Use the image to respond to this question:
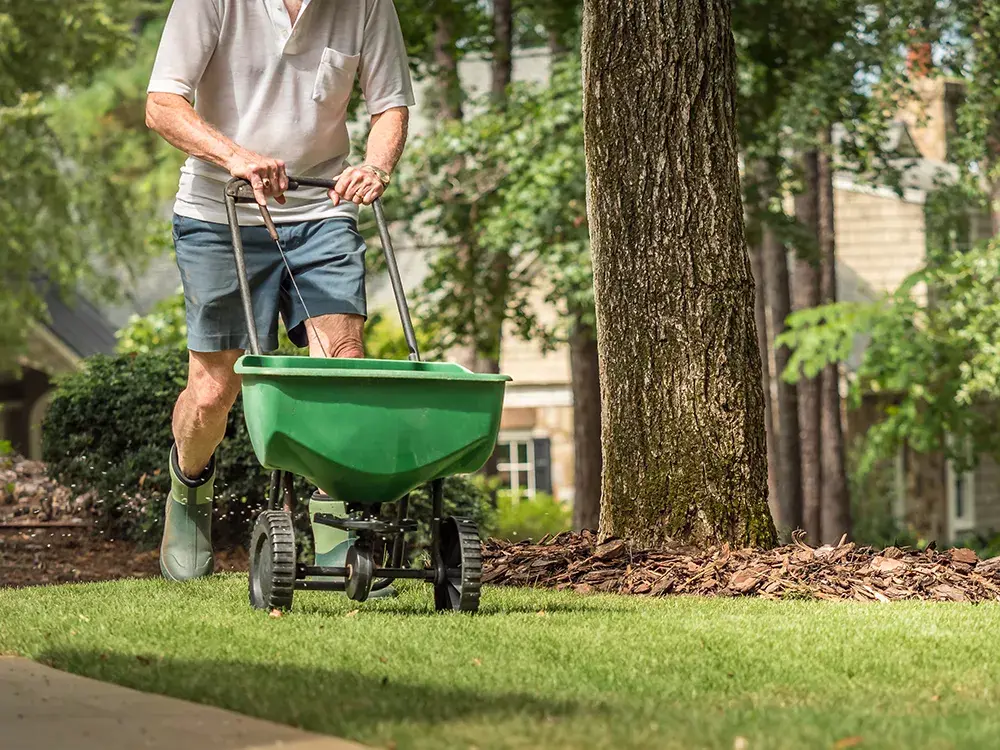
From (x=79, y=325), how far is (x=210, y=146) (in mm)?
19417

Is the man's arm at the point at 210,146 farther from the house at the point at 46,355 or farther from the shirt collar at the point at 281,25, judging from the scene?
the house at the point at 46,355

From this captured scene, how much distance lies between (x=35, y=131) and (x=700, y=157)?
56.9 feet

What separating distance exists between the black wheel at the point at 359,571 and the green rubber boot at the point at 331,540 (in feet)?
1.56

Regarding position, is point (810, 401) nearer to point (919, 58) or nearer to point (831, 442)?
point (831, 442)

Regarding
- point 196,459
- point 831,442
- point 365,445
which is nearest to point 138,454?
point 196,459

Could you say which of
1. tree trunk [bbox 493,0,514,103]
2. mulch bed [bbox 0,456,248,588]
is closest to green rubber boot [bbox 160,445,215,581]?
mulch bed [bbox 0,456,248,588]

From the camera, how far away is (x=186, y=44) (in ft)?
16.6

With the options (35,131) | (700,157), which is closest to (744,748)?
(700,157)

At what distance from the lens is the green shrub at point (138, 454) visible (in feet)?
26.2

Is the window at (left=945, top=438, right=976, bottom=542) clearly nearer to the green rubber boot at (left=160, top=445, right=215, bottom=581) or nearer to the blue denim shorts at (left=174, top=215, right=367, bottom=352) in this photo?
the green rubber boot at (left=160, top=445, right=215, bottom=581)

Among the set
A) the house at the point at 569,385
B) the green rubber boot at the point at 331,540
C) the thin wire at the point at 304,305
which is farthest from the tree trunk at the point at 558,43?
the green rubber boot at the point at 331,540

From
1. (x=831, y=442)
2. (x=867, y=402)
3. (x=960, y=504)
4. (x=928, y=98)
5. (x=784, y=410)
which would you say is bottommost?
(x=960, y=504)

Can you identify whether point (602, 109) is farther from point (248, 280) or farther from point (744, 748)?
point (744, 748)

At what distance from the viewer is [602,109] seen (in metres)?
6.36
